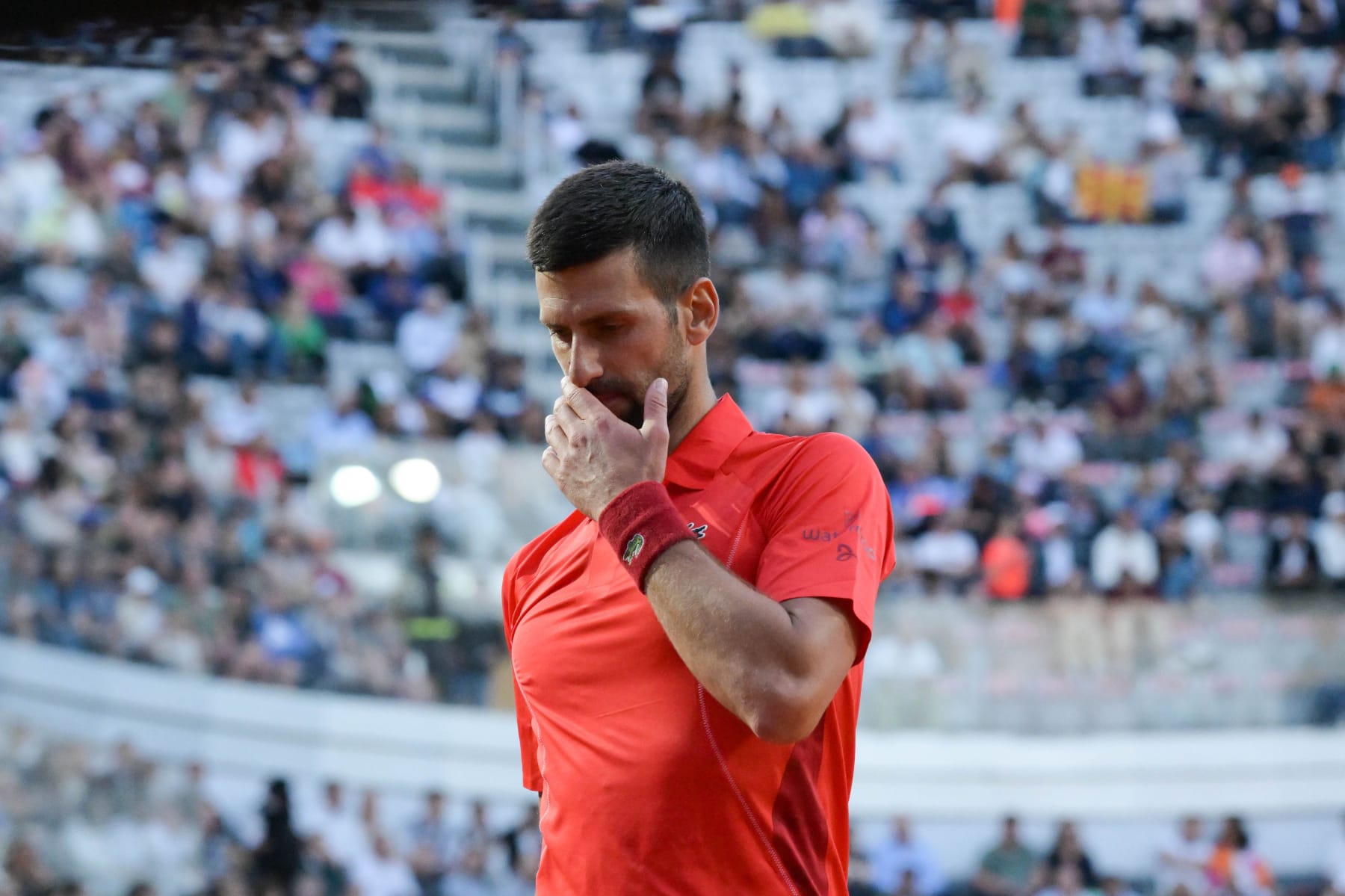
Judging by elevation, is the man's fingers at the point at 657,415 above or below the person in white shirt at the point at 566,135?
above

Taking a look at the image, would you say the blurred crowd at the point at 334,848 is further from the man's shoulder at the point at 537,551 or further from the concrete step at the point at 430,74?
the concrete step at the point at 430,74

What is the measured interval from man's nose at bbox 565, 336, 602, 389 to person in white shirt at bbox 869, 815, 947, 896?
7.94 m

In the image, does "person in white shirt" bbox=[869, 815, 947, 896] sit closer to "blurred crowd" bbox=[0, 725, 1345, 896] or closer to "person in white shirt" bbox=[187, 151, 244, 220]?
"blurred crowd" bbox=[0, 725, 1345, 896]

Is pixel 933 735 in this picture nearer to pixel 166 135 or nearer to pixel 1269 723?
pixel 1269 723

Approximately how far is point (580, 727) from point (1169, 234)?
41.8ft

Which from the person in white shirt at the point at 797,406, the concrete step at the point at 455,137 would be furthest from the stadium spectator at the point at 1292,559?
the concrete step at the point at 455,137

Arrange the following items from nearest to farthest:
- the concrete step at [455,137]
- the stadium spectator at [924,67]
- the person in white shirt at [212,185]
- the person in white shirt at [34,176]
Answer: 1. the person in white shirt at [34,176]
2. the person in white shirt at [212,185]
3. the concrete step at [455,137]
4. the stadium spectator at [924,67]

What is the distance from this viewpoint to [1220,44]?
586 inches

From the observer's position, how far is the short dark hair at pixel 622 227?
78.2 inches

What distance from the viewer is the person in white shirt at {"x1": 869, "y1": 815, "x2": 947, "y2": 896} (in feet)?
31.0

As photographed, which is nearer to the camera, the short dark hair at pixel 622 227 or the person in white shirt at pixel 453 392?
the short dark hair at pixel 622 227

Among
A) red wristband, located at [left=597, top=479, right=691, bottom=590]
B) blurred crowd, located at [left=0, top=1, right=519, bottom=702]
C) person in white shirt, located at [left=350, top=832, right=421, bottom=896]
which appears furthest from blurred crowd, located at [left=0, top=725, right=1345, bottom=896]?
red wristband, located at [left=597, top=479, right=691, bottom=590]

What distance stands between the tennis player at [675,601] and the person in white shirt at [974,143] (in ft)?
40.2

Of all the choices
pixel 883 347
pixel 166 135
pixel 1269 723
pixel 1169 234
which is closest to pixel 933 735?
pixel 1269 723
